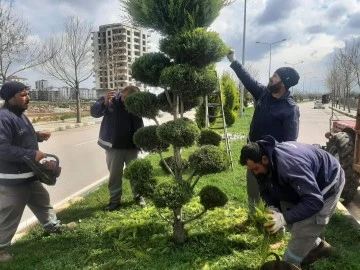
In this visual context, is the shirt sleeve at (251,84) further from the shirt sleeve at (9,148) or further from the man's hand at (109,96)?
the shirt sleeve at (9,148)

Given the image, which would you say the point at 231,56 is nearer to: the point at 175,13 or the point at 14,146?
the point at 175,13

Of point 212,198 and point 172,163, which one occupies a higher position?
point 172,163

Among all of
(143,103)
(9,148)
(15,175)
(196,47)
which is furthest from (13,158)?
(196,47)

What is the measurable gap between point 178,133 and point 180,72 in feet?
1.95

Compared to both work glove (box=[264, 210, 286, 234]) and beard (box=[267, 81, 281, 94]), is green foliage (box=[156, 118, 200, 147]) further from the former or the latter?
work glove (box=[264, 210, 286, 234])

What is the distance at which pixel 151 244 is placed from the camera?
4227 mm

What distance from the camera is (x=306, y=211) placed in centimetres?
280

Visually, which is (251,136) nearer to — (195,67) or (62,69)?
(195,67)

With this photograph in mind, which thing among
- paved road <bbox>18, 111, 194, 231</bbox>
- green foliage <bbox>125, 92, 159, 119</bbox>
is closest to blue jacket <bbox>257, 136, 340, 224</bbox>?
green foliage <bbox>125, 92, 159, 119</bbox>

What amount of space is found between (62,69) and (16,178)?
20.3 meters

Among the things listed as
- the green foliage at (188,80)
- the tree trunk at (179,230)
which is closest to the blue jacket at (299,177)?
the green foliage at (188,80)

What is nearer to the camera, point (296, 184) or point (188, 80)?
point (296, 184)

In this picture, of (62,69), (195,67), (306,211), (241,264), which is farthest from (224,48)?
(62,69)

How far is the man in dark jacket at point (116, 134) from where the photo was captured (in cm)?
545
